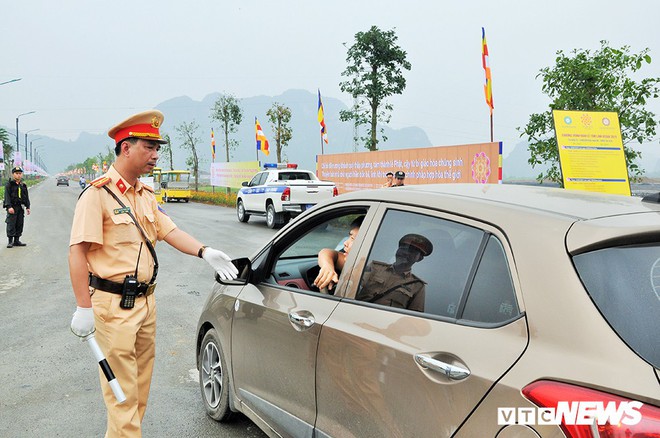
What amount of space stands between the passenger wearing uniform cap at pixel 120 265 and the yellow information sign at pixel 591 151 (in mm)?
6550

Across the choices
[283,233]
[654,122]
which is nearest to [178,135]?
[654,122]

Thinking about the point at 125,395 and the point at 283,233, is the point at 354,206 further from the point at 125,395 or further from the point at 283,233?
the point at 125,395

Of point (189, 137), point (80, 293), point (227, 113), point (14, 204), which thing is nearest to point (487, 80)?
point (14, 204)

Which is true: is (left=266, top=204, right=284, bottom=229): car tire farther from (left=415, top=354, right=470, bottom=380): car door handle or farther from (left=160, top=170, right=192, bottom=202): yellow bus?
(left=160, top=170, right=192, bottom=202): yellow bus

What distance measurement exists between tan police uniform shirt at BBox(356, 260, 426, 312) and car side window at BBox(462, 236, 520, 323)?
250 millimetres

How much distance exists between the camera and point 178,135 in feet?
165

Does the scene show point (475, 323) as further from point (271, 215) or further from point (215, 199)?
point (215, 199)

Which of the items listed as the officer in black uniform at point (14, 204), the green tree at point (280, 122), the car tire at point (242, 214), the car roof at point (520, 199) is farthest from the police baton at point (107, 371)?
the green tree at point (280, 122)

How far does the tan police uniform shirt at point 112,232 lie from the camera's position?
104 inches

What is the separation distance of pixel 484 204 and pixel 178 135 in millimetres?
51169

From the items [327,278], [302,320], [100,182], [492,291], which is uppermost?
[100,182]

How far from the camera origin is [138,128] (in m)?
2.86

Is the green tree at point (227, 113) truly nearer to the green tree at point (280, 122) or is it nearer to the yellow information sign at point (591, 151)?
the green tree at point (280, 122)

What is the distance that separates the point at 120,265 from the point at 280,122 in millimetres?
31729
